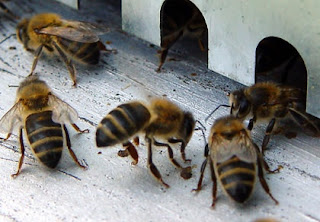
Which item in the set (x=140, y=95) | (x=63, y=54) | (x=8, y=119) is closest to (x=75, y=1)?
(x=63, y=54)

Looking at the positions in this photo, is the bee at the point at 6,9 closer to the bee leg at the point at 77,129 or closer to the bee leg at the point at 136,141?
the bee leg at the point at 77,129

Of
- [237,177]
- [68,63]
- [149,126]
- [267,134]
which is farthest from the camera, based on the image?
[68,63]

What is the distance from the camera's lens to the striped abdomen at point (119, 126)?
8.02 ft

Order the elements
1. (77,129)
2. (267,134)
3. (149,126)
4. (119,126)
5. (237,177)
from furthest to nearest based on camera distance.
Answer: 1. (77,129)
2. (267,134)
3. (149,126)
4. (119,126)
5. (237,177)

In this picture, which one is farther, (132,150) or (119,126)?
(132,150)

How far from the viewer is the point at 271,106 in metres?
2.74

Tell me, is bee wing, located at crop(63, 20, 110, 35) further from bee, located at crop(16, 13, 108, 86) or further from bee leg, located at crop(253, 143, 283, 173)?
bee leg, located at crop(253, 143, 283, 173)

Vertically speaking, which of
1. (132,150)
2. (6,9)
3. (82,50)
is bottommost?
(6,9)

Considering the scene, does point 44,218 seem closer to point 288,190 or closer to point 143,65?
point 288,190

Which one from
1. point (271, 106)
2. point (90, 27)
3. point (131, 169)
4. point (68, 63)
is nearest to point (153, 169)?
point (131, 169)

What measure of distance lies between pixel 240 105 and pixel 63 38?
48.6 inches

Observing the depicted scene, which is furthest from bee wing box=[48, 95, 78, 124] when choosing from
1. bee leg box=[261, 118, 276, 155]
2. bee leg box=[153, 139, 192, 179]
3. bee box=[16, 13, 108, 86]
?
bee leg box=[261, 118, 276, 155]

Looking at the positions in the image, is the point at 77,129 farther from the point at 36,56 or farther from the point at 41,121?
the point at 36,56

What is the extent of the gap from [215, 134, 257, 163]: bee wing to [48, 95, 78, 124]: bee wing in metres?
0.63
